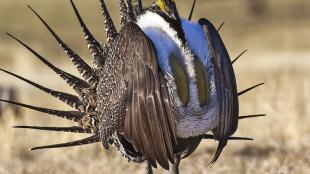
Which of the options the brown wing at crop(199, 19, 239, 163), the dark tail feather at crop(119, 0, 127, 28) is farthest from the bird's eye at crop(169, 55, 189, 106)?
the dark tail feather at crop(119, 0, 127, 28)

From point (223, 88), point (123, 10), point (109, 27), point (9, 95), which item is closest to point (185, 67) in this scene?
point (223, 88)

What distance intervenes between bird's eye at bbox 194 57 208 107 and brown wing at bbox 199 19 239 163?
2.8 inches

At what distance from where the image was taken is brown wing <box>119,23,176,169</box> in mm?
3482

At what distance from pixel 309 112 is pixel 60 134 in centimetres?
206

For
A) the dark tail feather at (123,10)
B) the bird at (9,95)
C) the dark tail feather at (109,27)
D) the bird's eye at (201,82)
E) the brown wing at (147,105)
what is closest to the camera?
the brown wing at (147,105)

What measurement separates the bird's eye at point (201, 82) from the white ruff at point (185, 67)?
0.07 feet

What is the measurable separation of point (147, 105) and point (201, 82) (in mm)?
264

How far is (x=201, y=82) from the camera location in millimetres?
3602

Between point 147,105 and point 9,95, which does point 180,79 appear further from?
point 9,95

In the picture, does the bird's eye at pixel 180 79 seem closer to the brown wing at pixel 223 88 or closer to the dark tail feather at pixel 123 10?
the brown wing at pixel 223 88

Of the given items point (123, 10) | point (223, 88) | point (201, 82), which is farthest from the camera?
point (123, 10)

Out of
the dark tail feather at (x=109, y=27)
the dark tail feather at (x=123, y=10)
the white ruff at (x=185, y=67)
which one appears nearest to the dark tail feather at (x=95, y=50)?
the dark tail feather at (x=109, y=27)

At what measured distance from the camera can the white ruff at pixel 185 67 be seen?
11.7 ft

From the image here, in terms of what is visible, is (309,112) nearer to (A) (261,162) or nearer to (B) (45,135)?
(A) (261,162)
